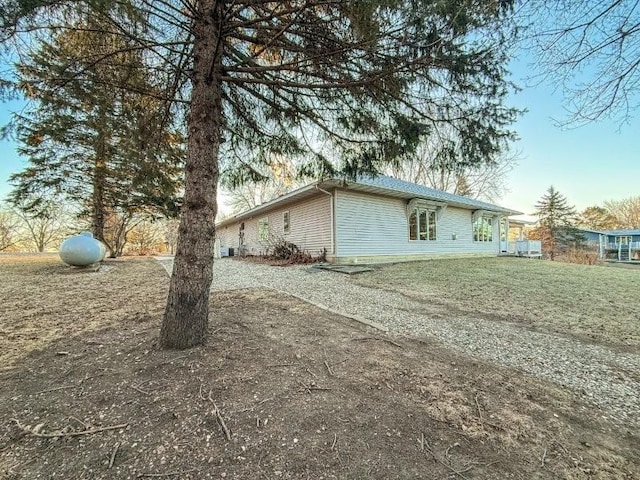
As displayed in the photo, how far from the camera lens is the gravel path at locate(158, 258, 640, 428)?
7.31 feet

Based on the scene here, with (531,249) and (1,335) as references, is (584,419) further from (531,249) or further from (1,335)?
(531,249)

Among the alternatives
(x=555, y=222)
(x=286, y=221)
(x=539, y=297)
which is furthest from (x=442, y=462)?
(x=555, y=222)

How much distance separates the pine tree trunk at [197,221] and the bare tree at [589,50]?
3025 mm

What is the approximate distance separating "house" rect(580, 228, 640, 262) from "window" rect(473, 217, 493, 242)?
21092 mm

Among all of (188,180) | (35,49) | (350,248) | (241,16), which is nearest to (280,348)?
(188,180)

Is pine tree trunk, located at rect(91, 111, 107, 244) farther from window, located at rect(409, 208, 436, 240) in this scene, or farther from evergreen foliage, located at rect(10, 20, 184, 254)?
window, located at rect(409, 208, 436, 240)

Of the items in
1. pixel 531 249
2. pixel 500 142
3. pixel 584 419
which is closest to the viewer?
pixel 584 419

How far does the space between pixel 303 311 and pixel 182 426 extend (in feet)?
8.30

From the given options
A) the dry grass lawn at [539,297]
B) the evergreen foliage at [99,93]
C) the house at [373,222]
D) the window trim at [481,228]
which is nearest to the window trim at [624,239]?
the window trim at [481,228]

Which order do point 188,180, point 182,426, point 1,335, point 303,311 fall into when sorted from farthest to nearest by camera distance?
point 303,311
point 1,335
point 188,180
point 182,426

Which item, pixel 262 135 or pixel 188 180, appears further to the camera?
pixel 262 135

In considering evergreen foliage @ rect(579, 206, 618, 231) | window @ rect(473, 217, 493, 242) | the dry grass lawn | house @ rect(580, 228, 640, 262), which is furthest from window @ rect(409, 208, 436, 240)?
evergreen foliage @ rect(579, 206, 618, 231)

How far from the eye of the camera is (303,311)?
4152 mm

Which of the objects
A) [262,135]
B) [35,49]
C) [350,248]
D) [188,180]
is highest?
[35,49]
